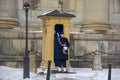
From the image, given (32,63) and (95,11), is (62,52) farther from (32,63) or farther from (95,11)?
(95,11)

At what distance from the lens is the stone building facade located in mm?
26719

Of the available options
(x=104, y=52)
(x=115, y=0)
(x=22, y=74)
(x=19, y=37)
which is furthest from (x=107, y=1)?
(x=22, y=74)

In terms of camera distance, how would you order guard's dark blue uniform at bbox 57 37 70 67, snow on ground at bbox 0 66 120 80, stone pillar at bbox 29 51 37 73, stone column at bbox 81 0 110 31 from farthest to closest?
stone column at bbox 81 0 110 31
stone pillar at bbox 29 51 37 73
guard's dark blue uniform at bbox 57 37 70 67
snow on ground at bbox 0 66 120 80

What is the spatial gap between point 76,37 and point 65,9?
12.5 feet

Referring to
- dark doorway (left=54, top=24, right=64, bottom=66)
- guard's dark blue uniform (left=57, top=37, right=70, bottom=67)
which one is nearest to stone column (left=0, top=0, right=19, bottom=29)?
dark doorway (left=54, top=24, right=64, bottom=66)

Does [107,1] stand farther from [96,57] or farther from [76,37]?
[96,57]

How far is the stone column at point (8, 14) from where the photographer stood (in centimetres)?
2877

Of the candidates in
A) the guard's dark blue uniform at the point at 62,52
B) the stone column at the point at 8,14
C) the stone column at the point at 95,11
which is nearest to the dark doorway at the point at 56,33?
the guard's dark blue uniform at the point at 62,52

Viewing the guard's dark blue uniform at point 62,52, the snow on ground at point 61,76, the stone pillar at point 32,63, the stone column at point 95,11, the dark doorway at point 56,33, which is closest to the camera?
the snow on ground at point 61,76

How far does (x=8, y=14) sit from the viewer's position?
29.8 metres

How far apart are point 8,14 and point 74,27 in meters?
4.14

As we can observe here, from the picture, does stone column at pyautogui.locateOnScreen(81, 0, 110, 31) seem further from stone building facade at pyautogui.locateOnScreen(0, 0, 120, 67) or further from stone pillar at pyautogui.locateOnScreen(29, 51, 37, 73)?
stone pillar at pyautogui.locateOnScreen(29, 51, 37, 73)

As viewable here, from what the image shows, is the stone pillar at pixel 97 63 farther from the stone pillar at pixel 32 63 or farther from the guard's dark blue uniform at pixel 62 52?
the stone pillar at pixel 32 63

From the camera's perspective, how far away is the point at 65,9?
3066 centimetres
